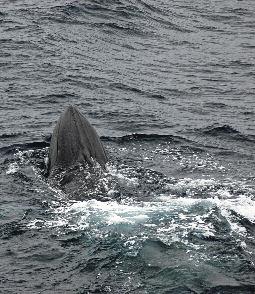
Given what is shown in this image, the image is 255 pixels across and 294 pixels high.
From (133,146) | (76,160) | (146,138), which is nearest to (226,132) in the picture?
(146,138)

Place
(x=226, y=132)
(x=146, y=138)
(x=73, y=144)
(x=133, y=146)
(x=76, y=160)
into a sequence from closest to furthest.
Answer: (x=76, y=160) < (x=73, y=144) < (x=133, y=146) < (x=146, y=138) < (x=226, y=132)

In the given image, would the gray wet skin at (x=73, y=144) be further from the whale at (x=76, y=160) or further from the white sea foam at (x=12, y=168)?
the white sea foam at (x=12, y=168)

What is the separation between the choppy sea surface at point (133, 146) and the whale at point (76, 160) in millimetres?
248

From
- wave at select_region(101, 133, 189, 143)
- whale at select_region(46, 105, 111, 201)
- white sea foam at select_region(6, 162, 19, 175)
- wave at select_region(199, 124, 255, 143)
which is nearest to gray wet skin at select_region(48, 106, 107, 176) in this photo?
whale at select_region(46, 105, 111, 201)

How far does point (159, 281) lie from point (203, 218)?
8.90ft

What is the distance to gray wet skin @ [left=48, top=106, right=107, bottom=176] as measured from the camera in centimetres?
1597

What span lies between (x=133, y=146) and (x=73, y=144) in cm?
363

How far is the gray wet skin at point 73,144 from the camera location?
1597cm

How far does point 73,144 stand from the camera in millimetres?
16094

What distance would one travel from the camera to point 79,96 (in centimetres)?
2386

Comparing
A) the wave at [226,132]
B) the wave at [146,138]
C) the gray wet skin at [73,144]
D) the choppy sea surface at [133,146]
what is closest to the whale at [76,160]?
the gray wet skin at [73,144]

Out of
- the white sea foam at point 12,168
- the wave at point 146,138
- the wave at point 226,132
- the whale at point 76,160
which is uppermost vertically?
the whale at point 76,160

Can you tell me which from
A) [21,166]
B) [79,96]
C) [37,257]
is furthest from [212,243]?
[79,96]

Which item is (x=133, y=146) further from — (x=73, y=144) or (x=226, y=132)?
(x=73, y=144)
